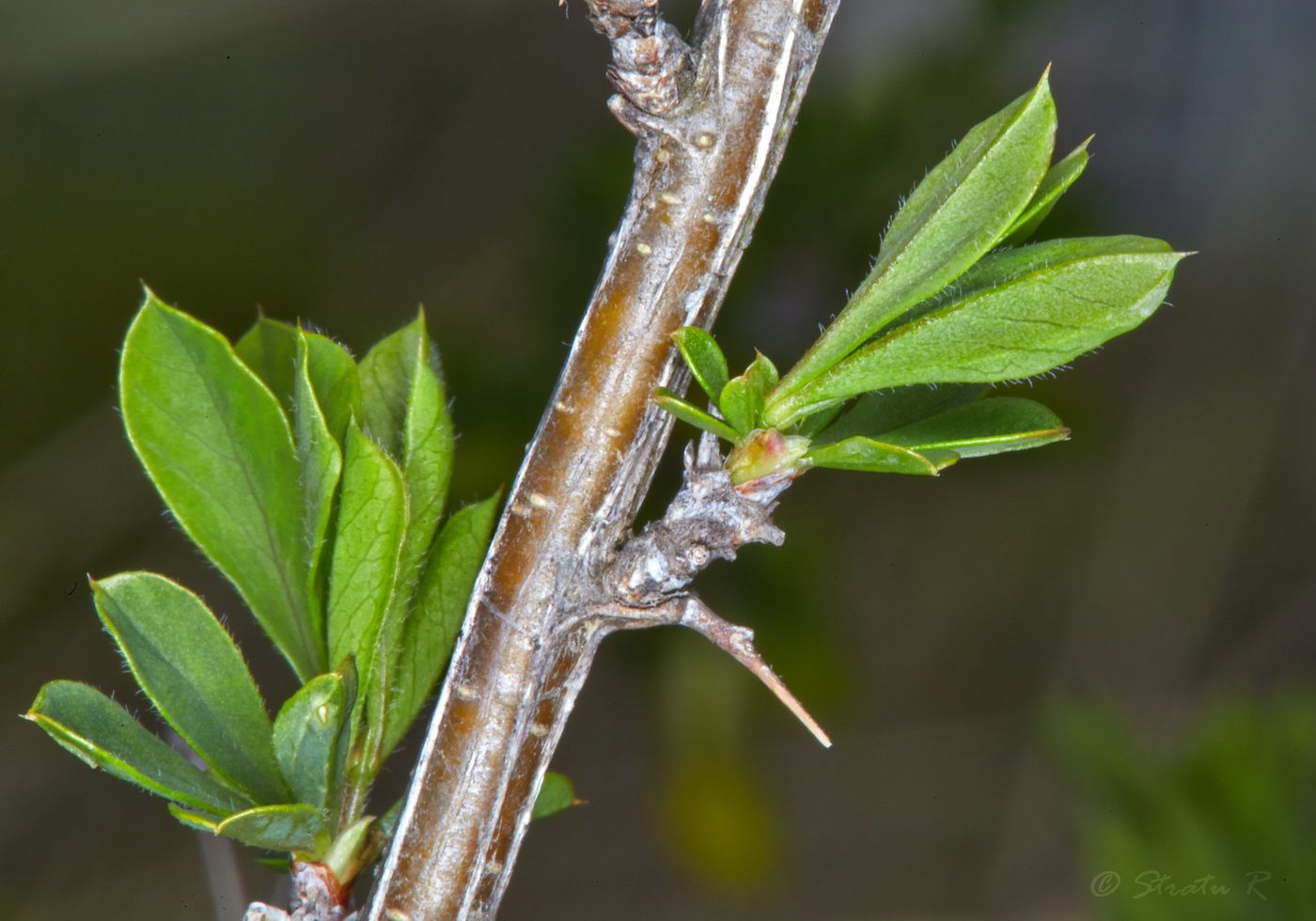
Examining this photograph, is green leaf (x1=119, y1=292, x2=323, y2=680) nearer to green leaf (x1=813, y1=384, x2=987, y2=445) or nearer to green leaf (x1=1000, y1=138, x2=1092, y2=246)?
green leaf (x1=813, y1=384, x2=987, y2=445)

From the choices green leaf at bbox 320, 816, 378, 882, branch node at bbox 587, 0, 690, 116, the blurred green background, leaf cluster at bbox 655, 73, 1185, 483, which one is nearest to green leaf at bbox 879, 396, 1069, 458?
leaf cluster at bbox 655, 73, 1185, 483

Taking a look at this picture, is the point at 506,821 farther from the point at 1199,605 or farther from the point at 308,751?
the point at 1199,605

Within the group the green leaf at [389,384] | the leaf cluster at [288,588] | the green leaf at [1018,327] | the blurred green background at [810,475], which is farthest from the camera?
the blurred green background at [810,475]

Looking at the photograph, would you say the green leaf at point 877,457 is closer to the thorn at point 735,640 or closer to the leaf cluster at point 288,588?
the thorn at point 735,640

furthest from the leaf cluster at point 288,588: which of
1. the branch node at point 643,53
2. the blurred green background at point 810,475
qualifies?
the blurred green background at point 810,475

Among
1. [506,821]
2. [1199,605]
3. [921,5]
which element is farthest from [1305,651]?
[506,821]

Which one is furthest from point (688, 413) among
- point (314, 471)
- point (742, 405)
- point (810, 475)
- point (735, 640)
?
point (810, 475)

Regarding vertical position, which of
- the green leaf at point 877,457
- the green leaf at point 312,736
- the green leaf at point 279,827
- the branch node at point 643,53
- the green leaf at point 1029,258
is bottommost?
the green leaf at point 279,827

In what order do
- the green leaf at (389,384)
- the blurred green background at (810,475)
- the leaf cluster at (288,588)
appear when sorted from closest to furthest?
the leaf cluster at (288,588)
the green leaf at (389,384)
the blurred green background at (810,475)
